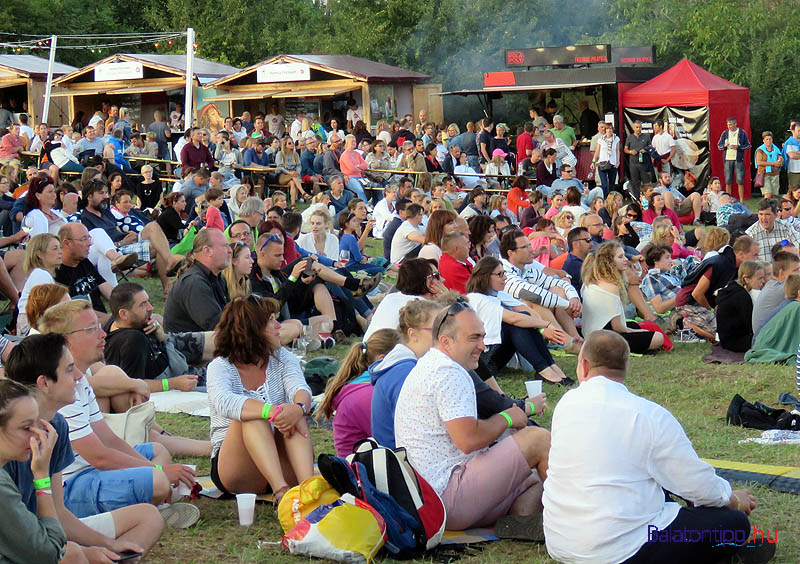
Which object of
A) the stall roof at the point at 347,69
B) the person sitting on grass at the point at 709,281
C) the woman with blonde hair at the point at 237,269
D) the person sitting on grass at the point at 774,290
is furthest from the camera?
the stall roof at the point at 347,69

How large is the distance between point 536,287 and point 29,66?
2497cm

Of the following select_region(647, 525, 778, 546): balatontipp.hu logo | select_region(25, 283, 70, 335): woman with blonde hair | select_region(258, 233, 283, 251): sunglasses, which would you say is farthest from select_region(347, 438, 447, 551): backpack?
select_region(258, 233, 283, 251): sunglasses

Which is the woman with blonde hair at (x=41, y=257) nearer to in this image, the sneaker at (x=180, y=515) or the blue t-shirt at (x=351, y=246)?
the sneaker at (x=180, y=515)

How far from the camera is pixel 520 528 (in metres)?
4.73

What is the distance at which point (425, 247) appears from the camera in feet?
32.0

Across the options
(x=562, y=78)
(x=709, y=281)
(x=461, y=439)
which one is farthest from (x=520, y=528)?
(x=562, y=78)

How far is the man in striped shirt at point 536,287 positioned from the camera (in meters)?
9.14

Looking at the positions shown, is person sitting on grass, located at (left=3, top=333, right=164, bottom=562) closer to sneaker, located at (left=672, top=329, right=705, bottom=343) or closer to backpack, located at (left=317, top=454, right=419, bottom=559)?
backpack, located at (left=317, top=454, right=419, bottom=559)

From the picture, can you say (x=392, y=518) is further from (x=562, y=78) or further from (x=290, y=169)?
(x=562, y=78)

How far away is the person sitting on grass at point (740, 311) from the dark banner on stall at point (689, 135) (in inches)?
505

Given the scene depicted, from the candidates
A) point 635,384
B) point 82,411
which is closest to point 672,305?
point 635,384

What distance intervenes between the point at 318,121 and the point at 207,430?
20.6 metres

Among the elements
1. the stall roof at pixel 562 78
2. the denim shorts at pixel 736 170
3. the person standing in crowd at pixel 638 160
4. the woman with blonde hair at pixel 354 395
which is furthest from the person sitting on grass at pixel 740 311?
the stall roof at pixel 562 78

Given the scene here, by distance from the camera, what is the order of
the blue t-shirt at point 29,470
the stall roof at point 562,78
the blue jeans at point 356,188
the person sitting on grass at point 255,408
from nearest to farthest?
the blue t-shirt at point 29,470 < the person sitting on grass at point 255,408 < the blue jeans at point 356,188 < the stall roof at point 562,78
